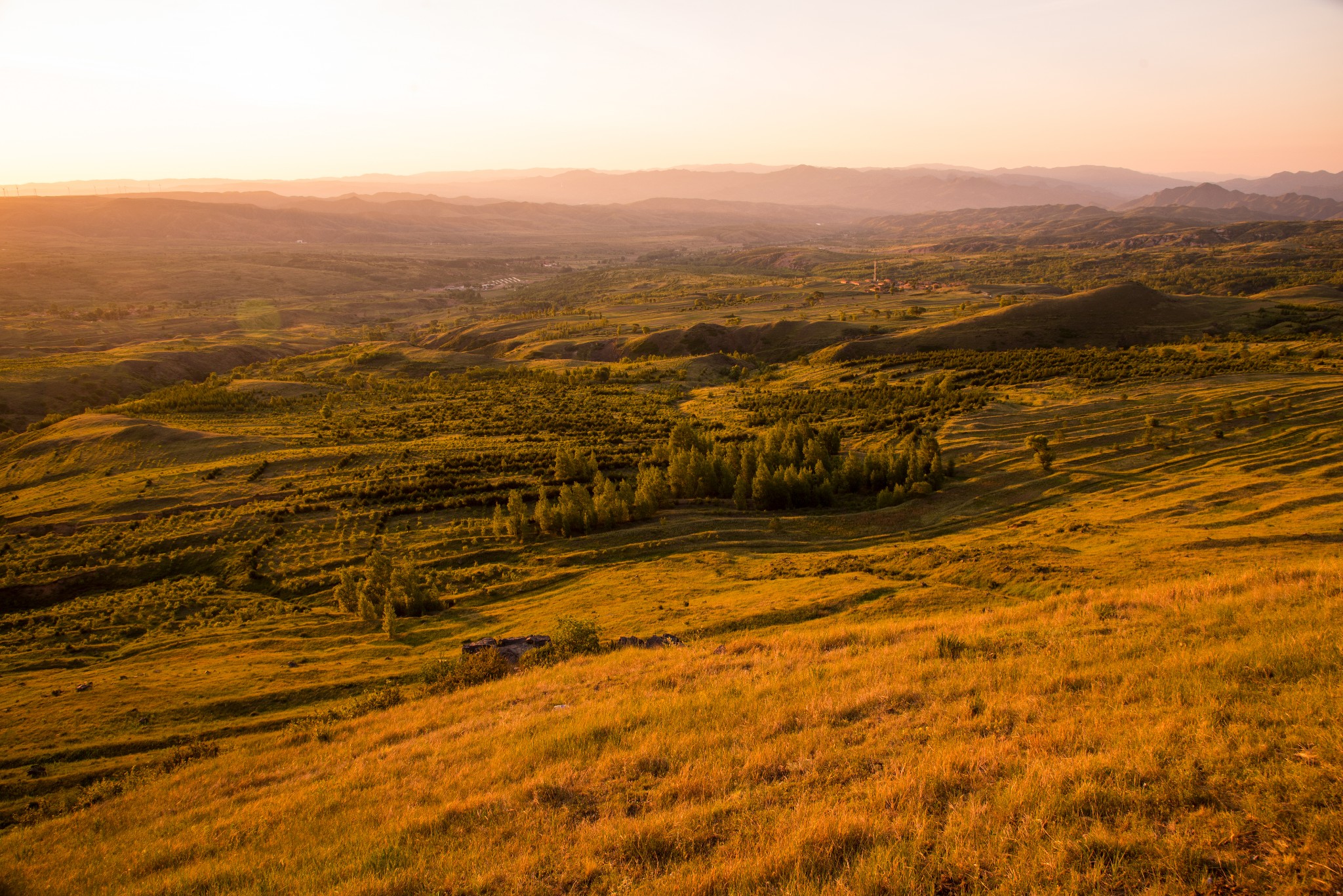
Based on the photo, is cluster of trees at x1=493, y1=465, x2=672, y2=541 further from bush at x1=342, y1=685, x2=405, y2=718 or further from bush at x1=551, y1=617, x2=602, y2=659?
bush at x1=342, y1=685, x2=405, y2=718

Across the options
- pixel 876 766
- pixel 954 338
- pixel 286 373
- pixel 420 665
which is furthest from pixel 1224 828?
pixel 286 373

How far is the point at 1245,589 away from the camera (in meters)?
16.6

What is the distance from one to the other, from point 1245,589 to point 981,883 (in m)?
14.5

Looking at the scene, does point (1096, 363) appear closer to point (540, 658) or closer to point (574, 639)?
point (574, 639)

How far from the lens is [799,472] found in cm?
5162

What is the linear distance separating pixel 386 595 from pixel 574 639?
50.1 feet

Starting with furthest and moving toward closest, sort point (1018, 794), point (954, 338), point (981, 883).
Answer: point (954, 338) → point (1018, 794) → point (981, 883)

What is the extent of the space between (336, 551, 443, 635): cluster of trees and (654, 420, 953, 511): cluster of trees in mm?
22663

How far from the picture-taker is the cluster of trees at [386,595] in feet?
114

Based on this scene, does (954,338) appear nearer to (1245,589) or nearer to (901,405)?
(901,405)

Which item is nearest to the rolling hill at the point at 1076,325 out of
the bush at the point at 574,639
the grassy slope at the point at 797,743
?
the grassy slope at the point at 797,743

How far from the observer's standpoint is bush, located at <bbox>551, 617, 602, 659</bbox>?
24297 millimetres

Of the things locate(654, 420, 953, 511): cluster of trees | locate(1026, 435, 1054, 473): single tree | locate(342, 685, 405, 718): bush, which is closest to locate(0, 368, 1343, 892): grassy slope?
locate(342, 685, 405, 718): bush

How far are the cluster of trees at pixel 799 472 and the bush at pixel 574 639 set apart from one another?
26.1 meters
